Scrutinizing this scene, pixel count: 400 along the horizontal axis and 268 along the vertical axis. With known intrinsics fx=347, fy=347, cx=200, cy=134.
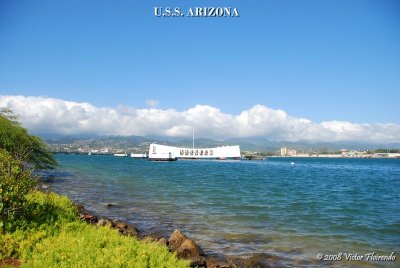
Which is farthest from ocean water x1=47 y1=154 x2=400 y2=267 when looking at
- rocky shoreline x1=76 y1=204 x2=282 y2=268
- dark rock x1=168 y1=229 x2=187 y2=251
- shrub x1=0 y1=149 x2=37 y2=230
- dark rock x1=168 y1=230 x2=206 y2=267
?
shrub x1=0 y1=149 x2=37 y2=230

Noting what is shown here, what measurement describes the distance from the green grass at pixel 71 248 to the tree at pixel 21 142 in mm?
25391

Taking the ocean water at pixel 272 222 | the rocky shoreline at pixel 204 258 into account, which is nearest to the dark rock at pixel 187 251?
the rocky shoreline at pixel 204 258

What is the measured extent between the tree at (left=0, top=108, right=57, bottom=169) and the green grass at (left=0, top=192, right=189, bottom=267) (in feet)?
83.3

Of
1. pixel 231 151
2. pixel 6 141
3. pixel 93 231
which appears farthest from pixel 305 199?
pixel 231 151

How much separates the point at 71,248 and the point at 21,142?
35.5m

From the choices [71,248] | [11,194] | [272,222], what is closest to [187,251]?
[71,248]

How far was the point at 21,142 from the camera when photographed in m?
42.1

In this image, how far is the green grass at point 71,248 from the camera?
10430 mm

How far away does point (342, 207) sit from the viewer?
3156cm

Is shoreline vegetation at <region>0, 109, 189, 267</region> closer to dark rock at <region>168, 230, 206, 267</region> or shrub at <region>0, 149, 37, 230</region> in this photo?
shrub at <region>0, 149, 37, 230</region>

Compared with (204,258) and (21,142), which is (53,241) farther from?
(21,142)

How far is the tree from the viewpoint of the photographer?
39.6m

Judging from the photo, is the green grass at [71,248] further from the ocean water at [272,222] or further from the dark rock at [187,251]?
the ocean water at [272,222]

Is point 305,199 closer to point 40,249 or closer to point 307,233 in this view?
point 307,233
